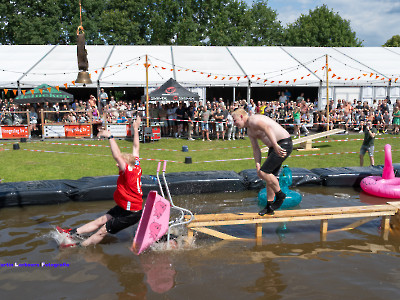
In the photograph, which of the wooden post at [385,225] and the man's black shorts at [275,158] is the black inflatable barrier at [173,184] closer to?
the wooden post at [385,225]

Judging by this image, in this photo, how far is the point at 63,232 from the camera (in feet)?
19.2

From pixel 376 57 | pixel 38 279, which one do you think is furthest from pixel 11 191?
pixel 376 57

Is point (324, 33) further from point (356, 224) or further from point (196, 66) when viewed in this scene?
point (356, 224)

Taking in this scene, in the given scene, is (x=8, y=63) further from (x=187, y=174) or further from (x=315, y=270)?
(x=315, y=270)

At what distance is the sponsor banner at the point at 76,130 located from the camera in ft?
62.4

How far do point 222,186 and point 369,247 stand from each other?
3653 millimetres

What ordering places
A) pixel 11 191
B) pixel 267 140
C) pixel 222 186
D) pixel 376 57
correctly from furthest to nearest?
pixel 376 57 < pixel 222 186 < pixel 11 191 < pixel 267 140

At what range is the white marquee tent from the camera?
2141 cm

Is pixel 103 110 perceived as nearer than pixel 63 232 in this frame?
No

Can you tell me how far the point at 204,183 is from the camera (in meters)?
8.73

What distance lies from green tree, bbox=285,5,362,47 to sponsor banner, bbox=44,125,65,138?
41261 millimetres

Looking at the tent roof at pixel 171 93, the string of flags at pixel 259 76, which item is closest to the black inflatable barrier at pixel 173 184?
the tent roof at pixel 171 93

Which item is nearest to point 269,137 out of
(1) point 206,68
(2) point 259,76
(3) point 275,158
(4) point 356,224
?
(3) point 275,158

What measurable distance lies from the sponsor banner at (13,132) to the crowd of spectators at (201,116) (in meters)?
0.36
